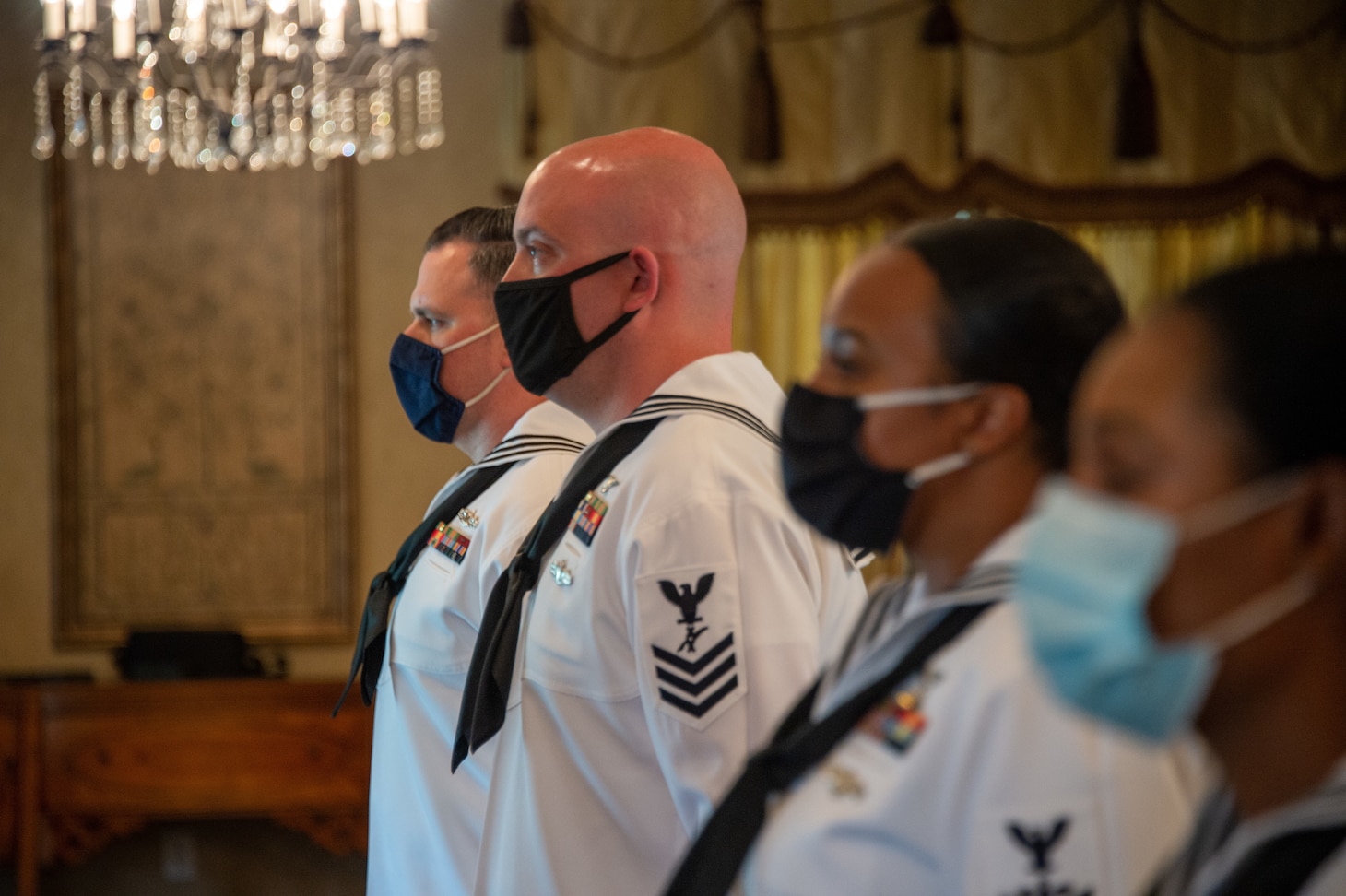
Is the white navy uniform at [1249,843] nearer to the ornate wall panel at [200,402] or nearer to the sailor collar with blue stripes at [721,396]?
the sailor collar with blue stripes at [721,396]

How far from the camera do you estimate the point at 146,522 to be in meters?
4.93

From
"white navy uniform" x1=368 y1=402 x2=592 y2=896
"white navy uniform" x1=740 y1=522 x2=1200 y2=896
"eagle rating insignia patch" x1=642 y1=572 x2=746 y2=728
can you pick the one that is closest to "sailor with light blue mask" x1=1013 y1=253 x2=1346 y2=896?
"white navy uniform" x1=740 y1=522 x2=1200 y2=896

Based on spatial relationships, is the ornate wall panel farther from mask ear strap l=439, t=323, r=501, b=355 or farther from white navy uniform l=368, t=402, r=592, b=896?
white navy uniform l=368, t=402, r=592, b=896

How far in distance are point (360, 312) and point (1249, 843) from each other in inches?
177

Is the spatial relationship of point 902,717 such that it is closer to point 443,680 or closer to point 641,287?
point 641,287

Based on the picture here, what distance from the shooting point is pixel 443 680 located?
209 cm

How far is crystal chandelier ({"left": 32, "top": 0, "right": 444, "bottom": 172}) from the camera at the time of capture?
3.30 metres

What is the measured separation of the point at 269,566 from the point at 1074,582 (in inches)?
179

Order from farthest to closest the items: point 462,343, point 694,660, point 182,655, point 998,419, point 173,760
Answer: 1. point 182,655
2. point 173,760
3. point 462,343
4. point 694,660
5. point 998,419

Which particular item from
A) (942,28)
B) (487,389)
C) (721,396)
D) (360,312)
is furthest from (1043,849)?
(360,312)

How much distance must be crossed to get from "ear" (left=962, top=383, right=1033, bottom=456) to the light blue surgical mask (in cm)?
30

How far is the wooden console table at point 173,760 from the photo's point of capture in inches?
159

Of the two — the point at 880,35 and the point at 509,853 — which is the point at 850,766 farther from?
the point at 880,35

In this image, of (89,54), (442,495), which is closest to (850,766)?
(442,495)
